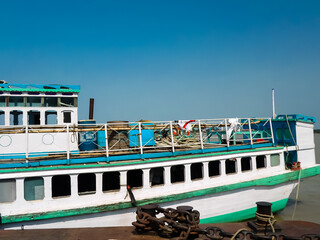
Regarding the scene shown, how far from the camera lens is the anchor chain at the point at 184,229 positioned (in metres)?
3.02

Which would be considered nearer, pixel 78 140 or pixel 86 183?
pixel 78 140

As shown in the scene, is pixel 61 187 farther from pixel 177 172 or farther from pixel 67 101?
pixel 177 172

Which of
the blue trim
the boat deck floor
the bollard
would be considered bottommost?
the bollard

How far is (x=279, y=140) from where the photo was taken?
14773 millimetres

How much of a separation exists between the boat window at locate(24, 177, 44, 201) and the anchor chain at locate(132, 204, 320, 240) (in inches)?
242

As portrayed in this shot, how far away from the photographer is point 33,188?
8500 millimetres

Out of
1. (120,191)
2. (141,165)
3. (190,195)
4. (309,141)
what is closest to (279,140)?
(309,141)

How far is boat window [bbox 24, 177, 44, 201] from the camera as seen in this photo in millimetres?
8438

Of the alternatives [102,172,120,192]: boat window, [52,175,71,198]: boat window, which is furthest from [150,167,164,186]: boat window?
[52,175,71,198]: boat window

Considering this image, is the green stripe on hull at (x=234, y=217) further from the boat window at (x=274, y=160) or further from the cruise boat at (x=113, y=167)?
the boat window at (x=274, y=160)

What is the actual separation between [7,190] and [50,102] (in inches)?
200

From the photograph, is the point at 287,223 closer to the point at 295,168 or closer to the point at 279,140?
the point at 295,168

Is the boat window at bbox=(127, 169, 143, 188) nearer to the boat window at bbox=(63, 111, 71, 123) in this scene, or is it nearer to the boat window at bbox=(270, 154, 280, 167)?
the boat window at bbox=(63, 111, 71, 123)

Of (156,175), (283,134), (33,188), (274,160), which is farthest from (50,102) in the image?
(283,134)
